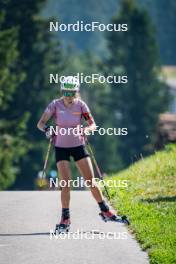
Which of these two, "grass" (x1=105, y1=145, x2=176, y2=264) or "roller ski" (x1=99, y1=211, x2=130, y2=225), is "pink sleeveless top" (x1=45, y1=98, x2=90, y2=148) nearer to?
"roller ski" (x1=99, y1=211, x2=130, y2=225)

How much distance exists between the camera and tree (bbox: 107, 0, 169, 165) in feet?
300

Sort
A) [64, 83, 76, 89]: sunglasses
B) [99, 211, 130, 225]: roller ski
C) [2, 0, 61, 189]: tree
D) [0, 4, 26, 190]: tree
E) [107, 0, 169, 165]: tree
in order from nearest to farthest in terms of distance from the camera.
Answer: [64, 83, 76, 89]: sunglasses, [99, 211, 130, 225]: roller ski, [0, 4, 26, 190]: tree, [2, 0, 61, 189]: tree, [107, 0, 169, 165]: tree

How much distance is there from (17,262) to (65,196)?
7.60 ft

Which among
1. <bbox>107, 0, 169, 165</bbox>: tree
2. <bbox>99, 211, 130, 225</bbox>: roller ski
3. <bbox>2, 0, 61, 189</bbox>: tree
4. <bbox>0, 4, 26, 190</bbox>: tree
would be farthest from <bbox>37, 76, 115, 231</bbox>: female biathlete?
<bbox>107, 0, 169, 165</bbox>: tree

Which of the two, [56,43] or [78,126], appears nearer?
[78,126]

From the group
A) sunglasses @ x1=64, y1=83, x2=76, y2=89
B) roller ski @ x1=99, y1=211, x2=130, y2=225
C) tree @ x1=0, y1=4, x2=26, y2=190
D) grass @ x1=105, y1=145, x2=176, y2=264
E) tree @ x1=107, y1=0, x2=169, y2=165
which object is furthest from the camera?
tree @ x1=107, y1=0, x2=169, y2=165

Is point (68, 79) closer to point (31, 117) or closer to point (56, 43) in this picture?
point (31, 117)

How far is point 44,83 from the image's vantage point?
71.0m

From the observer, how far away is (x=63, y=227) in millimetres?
13625

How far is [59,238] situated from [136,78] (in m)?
80.2

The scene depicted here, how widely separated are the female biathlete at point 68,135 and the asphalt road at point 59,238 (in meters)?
0.48

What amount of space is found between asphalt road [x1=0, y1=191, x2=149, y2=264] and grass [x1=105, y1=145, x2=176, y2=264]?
221mm

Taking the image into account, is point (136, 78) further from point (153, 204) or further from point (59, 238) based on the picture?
point (59, 238)

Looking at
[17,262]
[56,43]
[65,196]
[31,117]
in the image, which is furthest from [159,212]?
[56,43]
